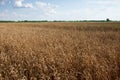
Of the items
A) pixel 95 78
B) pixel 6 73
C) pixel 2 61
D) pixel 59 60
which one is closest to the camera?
pixel 95 78

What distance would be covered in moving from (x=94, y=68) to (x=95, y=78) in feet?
1.33

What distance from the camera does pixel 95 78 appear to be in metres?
3.63

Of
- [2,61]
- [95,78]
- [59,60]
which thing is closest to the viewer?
[95,78]

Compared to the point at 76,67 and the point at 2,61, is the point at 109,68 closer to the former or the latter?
the point at 76,67

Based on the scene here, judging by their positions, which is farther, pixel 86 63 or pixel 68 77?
pixel 86 63

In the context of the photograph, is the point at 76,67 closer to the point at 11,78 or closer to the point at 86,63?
the point at 86,63

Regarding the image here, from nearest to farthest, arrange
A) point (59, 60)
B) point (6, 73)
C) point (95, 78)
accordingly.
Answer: point (95, 78)
point (6, 73)
point (59, 60)

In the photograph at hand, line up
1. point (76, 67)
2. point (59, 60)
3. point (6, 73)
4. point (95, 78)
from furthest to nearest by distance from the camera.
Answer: point (59, 60), point (76, 67), point (6, 73), point (95, 78)

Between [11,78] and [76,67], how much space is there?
1.45m

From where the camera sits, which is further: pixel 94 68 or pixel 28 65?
pixel 28 65

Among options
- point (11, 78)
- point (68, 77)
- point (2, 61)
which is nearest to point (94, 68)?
point (68, 77)

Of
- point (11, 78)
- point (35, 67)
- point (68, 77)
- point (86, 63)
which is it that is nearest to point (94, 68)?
point (86, 63)

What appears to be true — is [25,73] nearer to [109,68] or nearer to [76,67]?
[76,67]

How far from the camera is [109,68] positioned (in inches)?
160
